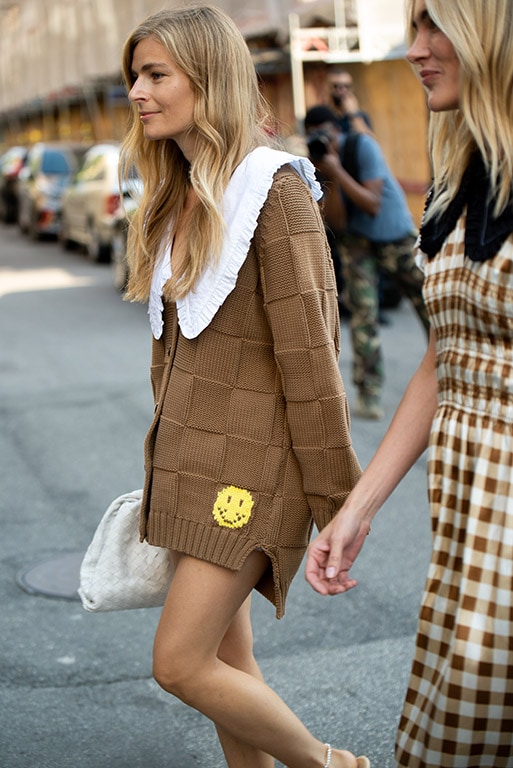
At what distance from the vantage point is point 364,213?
26.8 ft

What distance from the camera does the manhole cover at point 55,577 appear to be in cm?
525

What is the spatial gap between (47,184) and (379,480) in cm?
2278

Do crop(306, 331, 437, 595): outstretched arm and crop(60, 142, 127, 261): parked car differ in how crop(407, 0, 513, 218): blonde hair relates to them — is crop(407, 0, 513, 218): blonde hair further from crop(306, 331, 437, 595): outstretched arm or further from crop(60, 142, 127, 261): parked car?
crop(60, 142, 127, 261): parked car

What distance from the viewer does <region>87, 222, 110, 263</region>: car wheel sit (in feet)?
63.5

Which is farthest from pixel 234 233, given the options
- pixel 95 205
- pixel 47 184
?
pixel 47 184

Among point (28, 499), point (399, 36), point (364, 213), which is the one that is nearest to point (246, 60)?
point (28, 499)

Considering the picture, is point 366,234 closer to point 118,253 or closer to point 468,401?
point 468,401

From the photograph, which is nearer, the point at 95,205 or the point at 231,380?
the point at 231,380

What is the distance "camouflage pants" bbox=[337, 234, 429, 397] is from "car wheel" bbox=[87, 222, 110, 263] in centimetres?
1130

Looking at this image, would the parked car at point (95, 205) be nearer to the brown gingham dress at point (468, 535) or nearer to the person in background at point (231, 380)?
the person in background at point (231, 380)

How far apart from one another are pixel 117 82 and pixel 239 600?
34832 millimetres

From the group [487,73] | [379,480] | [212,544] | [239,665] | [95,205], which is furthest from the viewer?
[95,205]

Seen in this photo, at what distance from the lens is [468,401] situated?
2188 mm

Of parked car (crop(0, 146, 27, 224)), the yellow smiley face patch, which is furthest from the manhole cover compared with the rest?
parked car (crop(0, 146, 27, 224))
